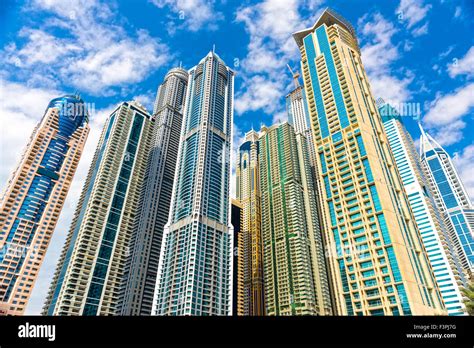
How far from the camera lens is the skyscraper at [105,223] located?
104 metres

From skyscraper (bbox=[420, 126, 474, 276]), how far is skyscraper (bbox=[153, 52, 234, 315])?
123926 mm

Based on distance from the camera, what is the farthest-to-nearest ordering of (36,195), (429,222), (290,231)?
(429,222) → (36,195) → (290,231)

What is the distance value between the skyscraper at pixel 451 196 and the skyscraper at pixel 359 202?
12246cm

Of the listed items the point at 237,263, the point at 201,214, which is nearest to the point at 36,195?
the point at 201,214

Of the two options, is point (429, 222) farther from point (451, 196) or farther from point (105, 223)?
point (105, 223)

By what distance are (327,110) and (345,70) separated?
38.1ft

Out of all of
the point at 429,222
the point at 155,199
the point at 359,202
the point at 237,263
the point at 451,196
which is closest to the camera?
the point at 359,202

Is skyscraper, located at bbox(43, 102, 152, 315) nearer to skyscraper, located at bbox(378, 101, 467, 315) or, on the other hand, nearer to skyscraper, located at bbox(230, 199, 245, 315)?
skyscraper, located at bbox(230, 199, 245, 315)

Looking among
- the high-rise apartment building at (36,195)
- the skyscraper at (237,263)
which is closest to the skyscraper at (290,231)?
the skyscraper at (237,263)

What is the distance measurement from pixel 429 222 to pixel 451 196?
6474 centimetres

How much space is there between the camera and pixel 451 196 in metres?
178

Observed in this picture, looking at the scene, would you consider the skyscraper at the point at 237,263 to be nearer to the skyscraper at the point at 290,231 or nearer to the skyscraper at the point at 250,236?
the skyscraper at the point at 250,236

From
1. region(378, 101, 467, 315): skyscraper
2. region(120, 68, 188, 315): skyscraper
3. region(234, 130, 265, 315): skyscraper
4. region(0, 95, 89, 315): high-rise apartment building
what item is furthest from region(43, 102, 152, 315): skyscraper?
region(378, 101, 467, 315): skyscraper
